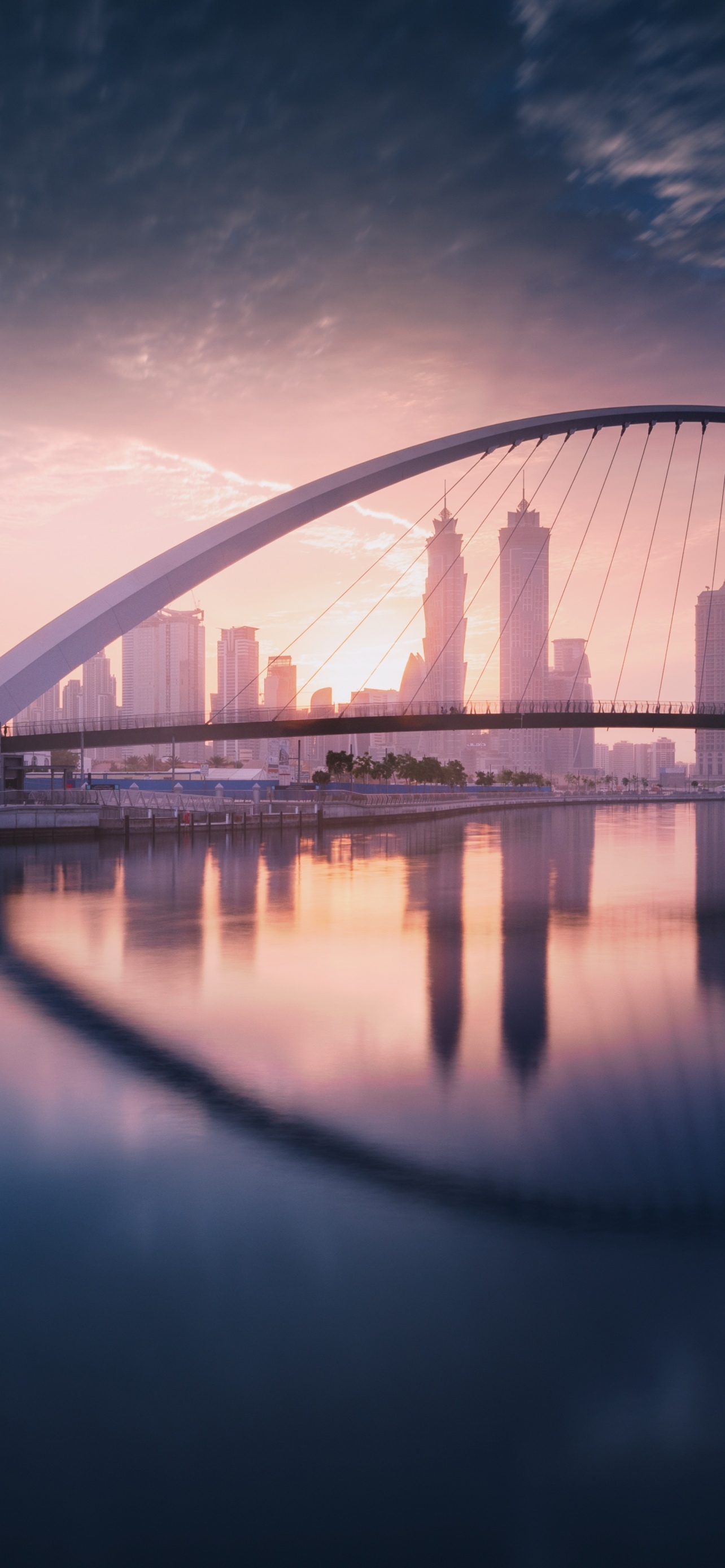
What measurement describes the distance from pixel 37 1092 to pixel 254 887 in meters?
16.1

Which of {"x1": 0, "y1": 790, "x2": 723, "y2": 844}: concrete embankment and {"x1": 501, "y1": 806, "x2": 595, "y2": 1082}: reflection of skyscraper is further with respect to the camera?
{"x1": 0, "y1": 790, "x2": 723, "y2": 844}: concrete embankment

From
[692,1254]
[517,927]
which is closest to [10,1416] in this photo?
[692,1254]

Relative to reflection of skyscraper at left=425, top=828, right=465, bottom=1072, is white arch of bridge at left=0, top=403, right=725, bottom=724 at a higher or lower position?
higher

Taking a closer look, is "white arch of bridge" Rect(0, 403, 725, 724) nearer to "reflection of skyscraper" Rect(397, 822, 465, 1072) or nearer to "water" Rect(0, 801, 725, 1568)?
"reflection of skyscraper" Rect(397, 822, 465, 1072)

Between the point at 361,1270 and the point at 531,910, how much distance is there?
17.0 m

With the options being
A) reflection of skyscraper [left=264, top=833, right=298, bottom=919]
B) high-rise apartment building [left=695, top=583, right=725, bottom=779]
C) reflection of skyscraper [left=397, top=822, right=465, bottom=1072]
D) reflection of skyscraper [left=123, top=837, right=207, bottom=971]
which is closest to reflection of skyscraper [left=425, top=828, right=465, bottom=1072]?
reflection of skyscraper [left=397, top=822, right=465, bottom=1072]

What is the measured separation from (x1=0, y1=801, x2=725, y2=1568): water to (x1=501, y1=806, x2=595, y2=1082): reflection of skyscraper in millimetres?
143

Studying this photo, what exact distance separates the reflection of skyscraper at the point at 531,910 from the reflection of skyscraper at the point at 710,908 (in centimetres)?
242

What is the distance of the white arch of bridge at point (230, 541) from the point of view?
39.7 m

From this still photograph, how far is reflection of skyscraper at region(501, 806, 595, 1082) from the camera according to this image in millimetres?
10817

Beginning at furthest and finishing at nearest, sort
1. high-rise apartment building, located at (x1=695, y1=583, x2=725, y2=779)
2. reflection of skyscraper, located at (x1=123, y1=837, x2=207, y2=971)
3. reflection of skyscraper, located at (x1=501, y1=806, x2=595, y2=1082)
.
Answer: high-rise apartment building, located at (x1=695, y1=583, x2=725, y2=779)
reflection of skyscraper, located at (x1=123, y1=837, x2=207, y2=971)
reflection of skyscraper, located at (x1=501, y1=806, x2=595, y2=1082)

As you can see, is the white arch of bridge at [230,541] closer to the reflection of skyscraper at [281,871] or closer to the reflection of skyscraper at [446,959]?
the reflection of skyscraper at [281,871]

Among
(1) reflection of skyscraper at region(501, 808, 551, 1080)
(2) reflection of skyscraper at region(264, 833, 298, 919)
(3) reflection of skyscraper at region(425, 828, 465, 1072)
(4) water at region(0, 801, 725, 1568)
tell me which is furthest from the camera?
(2) reflection of skyscraper at region(264, 833, 298, 919)

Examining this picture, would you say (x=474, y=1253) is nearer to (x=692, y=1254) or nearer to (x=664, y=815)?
(x=692, y=1254)
